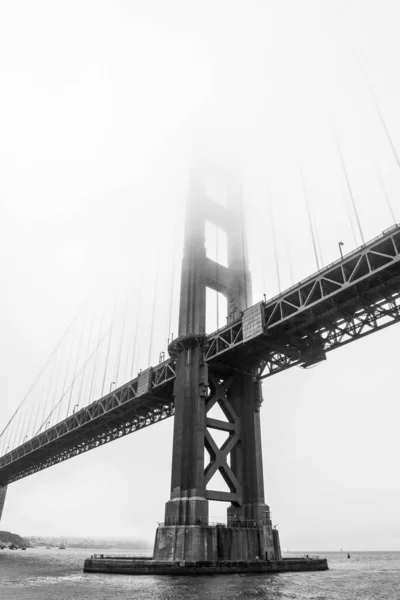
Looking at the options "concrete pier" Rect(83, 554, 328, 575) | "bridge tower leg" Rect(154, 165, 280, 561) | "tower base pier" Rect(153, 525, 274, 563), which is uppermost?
"bridge tower leg" Rect(154, 165, 280, 561)

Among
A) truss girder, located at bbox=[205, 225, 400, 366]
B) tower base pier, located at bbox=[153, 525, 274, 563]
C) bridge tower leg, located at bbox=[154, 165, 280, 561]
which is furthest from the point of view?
bridge tower leg, located at bbox=[154, 165, 280, 561]

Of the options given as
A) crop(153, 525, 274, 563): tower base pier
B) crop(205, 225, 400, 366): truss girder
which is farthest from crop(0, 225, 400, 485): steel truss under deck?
crop(153, 525, 274, 563): tower base pier

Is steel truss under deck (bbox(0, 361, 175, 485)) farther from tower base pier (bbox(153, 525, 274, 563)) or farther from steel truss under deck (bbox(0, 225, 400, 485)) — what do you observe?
tower base pier (bbox(153, 525, 274, 563))

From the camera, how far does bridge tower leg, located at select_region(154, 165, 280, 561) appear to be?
30797mm

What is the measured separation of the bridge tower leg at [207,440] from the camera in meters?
30.8

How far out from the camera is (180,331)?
3922cm

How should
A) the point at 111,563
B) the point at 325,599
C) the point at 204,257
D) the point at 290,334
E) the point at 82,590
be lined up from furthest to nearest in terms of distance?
the point at 204,257
the point at 290,334
the point at 111,563
the point at 82,590
the point at 325,599

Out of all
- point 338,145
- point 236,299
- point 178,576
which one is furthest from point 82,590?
point 338,145

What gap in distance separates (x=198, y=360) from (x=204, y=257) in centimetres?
1145

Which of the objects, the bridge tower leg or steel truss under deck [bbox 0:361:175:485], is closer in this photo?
the bridge tower leg

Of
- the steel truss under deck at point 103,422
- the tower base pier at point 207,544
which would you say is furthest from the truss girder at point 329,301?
the tower base pier at point 207,544

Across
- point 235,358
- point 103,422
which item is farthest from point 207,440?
point 103,422

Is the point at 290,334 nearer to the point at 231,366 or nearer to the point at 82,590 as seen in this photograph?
the point at 231,366

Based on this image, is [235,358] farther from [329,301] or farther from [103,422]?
[103,422]
